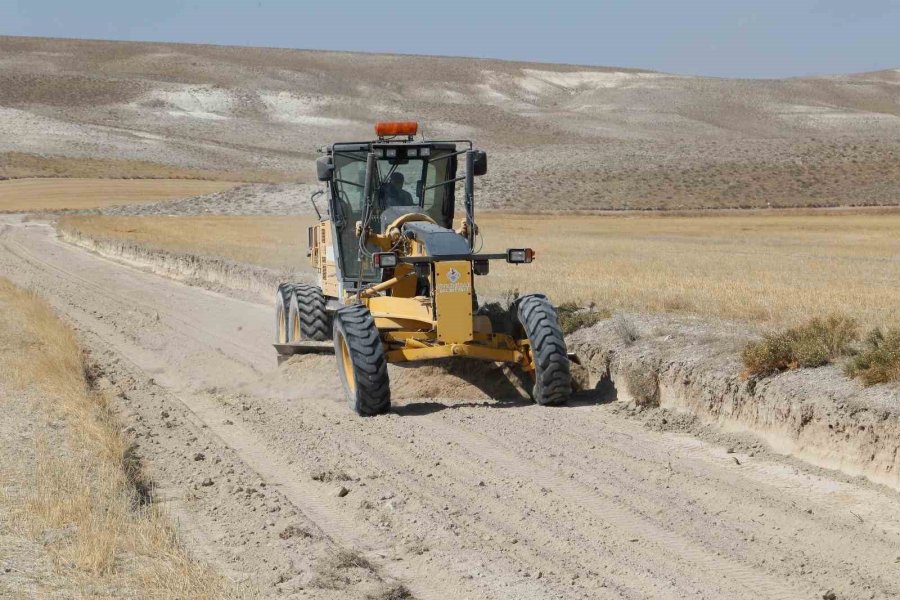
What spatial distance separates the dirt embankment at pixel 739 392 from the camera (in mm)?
8641

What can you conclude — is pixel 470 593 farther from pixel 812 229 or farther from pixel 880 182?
pixel 880 182

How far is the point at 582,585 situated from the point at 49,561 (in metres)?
2.90

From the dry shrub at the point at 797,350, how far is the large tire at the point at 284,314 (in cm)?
652

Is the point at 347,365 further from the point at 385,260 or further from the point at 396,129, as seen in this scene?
the point at 396,129

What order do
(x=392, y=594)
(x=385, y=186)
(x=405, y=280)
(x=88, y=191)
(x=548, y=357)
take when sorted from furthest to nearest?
(x=88, y=191), (x=385, y=186), (x=405, y=280), (x=548, y=357), (x=392, y=594)

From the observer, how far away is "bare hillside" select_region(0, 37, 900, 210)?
202ft

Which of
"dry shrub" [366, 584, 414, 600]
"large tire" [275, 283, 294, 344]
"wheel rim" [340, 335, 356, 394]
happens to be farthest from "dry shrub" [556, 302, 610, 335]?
"dry shrub" [366, 584, 414, 600]

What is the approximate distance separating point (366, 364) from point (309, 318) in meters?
3.57

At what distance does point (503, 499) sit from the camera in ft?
26.9

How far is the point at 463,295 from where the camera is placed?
11.3 metres

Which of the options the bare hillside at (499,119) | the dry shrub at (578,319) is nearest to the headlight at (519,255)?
the dry shrub at (578,319)

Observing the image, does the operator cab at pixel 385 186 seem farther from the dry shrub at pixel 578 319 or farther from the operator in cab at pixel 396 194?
the dry shrub at pixel 578 319

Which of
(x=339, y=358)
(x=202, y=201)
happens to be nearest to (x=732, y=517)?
(x=339, y=358)

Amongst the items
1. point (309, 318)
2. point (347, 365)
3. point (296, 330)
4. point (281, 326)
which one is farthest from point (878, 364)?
point (281, 326)
